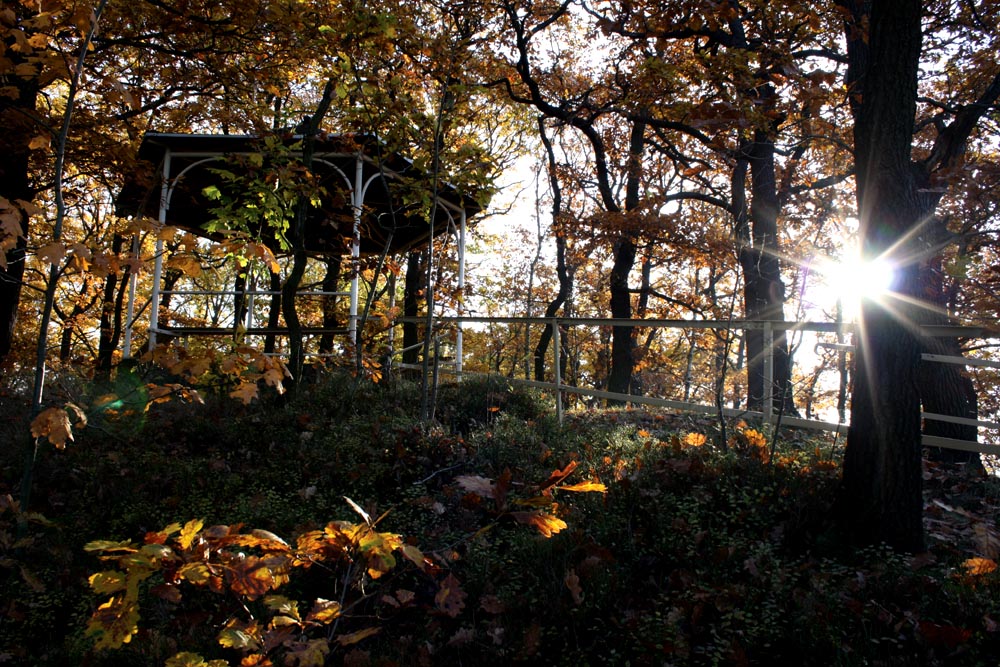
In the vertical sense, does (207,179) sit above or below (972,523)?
above

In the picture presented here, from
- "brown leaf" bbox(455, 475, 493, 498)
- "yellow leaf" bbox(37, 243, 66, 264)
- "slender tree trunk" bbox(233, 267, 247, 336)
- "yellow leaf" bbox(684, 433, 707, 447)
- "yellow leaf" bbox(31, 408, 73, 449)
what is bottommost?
"brown leaf" bbox(455, 475, 493, 498)

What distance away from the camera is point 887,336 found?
3686 millimetres

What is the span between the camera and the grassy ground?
2877 mm

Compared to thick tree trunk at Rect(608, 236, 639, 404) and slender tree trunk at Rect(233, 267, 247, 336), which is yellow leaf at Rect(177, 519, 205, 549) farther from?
thick tree trunk at Rect(608, 236, 639, 404)

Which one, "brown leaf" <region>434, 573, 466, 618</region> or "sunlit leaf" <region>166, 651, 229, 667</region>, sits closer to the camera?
"sunlit leaf" <region>166, 651, 229, 667</region>

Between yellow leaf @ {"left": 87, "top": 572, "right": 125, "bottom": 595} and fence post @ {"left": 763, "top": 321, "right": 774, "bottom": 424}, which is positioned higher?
fence post @ {"left": 763, "top": 321, "right": 774, "bottom": 424}

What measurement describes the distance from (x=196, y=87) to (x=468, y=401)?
6555 millimetres

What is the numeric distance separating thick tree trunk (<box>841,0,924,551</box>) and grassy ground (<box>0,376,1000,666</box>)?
23cm

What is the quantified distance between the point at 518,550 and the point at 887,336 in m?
2.43

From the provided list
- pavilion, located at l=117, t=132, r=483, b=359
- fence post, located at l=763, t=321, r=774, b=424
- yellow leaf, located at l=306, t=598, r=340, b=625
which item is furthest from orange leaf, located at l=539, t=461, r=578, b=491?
pavilion, located at l=117, t=132, r=483, b=359

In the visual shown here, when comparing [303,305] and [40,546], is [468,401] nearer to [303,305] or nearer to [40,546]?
[40,546]

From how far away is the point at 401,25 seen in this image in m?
5.93

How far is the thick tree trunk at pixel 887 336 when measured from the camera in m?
3.58

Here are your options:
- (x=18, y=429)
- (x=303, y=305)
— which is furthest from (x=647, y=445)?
(x=303, y=305)
